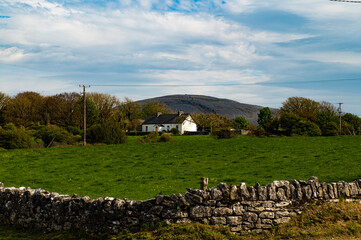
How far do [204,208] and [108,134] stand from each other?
34605 mm

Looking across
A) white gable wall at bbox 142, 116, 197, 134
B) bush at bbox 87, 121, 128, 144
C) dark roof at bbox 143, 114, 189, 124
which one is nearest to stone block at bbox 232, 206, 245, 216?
bush at bbox 87, 121, 128, 144

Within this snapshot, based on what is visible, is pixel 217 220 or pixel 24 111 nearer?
pixel 217 220

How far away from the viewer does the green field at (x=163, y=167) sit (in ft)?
56.8

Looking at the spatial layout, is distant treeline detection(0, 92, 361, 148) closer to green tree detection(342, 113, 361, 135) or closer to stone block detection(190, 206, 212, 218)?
green tree detection(342, 113, 361, 135)

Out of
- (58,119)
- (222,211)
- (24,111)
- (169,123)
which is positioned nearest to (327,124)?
(222,211)

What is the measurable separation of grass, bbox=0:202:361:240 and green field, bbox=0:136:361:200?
491 cm

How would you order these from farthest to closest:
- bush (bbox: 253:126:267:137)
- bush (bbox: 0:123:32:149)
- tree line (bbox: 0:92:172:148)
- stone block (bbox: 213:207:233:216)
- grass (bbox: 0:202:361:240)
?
bush (bbox: 253:126:267:137) → tree line (bbox: 0:92:172:148) → bush (bbox: 0:123:32:149) → stone block (bbox: 213:207:233:216) → grass (bbox: 0:202:361:240)

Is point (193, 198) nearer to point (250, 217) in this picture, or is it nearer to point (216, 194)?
point (216, 194)

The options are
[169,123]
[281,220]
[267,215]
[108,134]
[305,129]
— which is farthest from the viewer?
[169,123]

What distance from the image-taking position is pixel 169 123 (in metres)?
102

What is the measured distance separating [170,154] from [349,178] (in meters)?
16.3

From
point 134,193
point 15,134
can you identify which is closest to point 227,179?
point 134,193

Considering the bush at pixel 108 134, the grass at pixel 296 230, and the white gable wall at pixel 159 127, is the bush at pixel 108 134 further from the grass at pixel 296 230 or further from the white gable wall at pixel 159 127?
the white gable wall at pixel 159 127

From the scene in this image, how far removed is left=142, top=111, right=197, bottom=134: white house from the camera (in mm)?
100438
